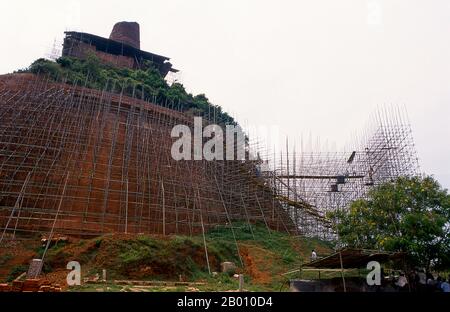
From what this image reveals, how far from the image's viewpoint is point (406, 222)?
33.6 feet

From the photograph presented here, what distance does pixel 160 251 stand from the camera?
12.8m

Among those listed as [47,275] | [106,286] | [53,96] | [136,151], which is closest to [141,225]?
[136,151]

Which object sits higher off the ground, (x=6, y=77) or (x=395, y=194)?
(x=6, y=77)

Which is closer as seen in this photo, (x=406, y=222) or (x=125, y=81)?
(x=406, y=222)

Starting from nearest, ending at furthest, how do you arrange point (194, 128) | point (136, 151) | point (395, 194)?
point (395, 194), point (136, 151), point (194, 128)

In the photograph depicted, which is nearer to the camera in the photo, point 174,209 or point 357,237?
point 357,237

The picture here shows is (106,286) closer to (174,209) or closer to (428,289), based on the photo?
(174,209)

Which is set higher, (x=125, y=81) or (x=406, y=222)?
(x=125, y=81)

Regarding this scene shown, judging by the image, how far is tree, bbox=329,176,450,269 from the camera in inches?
391

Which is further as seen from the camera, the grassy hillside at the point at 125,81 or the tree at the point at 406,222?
the grassy hillside at the point at 125,81

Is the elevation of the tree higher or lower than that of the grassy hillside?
lower

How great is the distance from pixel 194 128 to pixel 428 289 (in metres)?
14.5

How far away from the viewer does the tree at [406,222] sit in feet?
32.6

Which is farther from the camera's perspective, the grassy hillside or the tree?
the grassy hillside
